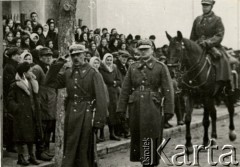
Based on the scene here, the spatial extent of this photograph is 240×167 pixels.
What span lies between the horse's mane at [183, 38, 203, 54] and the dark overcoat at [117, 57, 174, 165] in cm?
227

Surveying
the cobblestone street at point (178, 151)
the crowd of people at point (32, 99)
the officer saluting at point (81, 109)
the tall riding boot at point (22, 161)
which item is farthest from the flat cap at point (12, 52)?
the cobblestone street at point (178, 151)

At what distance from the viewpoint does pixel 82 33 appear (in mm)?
13547

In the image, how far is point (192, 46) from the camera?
945 cm

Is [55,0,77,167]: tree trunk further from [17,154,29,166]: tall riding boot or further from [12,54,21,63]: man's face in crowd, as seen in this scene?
[12,54,21,63]: man's face in crowd

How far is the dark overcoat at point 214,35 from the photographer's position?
32.6 feet

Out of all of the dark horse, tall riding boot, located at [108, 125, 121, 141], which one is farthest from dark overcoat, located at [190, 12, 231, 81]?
tall riding boot, located at [108, 125, 121, 141]

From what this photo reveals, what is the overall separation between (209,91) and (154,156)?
10.1 ft

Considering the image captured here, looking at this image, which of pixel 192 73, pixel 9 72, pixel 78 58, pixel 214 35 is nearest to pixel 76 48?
pixel 78 58

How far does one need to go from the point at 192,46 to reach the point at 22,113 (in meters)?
3.36

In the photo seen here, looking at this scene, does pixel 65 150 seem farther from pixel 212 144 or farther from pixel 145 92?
pixel 212 144

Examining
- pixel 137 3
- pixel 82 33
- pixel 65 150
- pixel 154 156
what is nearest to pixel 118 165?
pixel 154 156

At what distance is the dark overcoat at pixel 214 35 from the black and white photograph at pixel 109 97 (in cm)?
2

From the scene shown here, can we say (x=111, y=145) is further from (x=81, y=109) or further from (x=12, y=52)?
(x=81, y=109)

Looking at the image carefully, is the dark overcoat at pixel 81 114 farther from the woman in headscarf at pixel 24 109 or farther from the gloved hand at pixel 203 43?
the gloved hand at pixel 203 43
